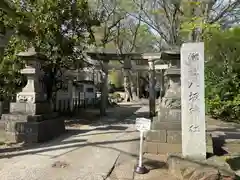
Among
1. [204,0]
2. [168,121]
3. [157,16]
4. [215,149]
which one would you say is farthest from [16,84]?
[157,16]

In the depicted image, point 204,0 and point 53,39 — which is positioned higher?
point 204,0

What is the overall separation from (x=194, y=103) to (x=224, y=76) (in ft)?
33.3

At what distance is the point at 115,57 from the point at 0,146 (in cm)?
992

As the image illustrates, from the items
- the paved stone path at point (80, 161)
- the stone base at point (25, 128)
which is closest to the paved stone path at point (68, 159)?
the paved stone path at point (80, 161)

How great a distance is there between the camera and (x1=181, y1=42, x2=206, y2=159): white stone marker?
5.94 meters

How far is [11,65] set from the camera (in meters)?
11.6

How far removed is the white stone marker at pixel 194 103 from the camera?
5938 mm

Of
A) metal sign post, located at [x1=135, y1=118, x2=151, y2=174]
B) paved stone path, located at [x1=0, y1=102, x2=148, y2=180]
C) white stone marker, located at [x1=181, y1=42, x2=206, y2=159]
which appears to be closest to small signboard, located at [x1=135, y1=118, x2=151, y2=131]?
metal sign post, located at [x1=135, y1=118, x2=151, y2=174]

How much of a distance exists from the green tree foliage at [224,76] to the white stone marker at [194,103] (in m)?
9.18

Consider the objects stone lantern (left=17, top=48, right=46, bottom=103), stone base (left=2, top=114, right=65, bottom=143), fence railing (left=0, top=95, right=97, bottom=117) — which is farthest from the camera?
fence railing (left=0, top=95, right=97, bottom=117)

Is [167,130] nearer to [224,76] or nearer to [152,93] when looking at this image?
[224,76]

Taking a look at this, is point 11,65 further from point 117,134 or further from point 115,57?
point 115,57

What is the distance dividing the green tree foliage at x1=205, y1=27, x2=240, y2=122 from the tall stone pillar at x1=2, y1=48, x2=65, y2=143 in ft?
30.0

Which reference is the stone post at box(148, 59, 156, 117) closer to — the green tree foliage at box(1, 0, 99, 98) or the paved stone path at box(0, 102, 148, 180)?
the green tree foliage at box(1, 0, 99, 98)
